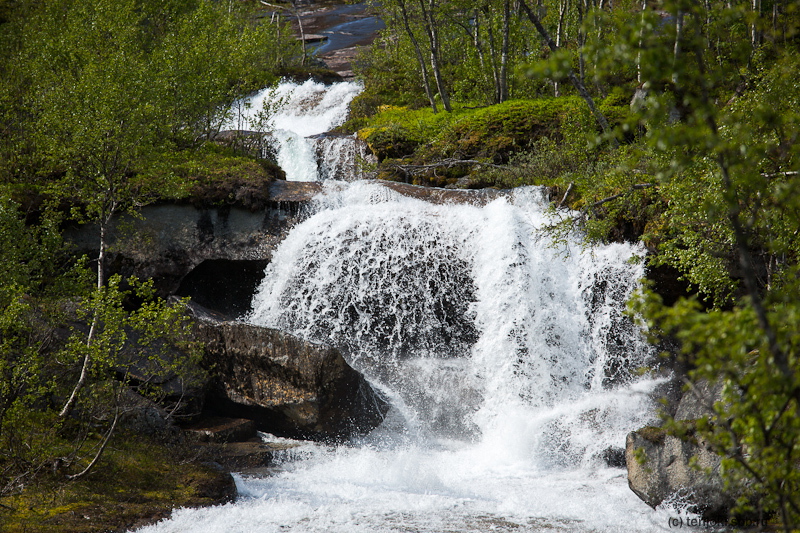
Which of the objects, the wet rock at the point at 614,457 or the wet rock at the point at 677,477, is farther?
the wet rock at the point at 614,457

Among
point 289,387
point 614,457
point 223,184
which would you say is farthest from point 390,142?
point 614,457

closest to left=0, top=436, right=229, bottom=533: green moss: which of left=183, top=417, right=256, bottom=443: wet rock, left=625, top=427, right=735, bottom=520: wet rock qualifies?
left=183, top=417, right=256, bottom=443: wet rock

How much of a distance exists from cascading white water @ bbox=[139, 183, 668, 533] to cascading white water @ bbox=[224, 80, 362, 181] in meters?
5.72

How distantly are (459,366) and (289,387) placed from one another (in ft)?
14.1

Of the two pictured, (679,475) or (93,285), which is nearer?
(679,475)

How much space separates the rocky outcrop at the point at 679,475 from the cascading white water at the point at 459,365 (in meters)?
0.36

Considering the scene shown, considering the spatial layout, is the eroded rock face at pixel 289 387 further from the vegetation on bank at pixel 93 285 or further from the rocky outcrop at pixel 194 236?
the rocky outcrop at pixel 194 236

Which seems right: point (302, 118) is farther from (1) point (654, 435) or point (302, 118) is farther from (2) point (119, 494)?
(1) point (654, 435)

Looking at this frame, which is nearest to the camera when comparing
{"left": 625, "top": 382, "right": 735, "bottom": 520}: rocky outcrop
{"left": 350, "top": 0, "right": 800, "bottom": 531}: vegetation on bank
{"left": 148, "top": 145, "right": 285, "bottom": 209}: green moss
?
{"left": 350, "top": 0, "right": 800, "bottom": 531}: vegetation on bank

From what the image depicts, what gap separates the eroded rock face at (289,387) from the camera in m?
11.4

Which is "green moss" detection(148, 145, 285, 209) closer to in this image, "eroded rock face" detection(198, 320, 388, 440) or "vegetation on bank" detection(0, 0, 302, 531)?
"vegetation on bank" detection(0, 0, 302, 531)

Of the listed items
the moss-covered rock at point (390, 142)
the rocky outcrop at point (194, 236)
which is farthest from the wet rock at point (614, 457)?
the moss-covered rock at point (390, 142)

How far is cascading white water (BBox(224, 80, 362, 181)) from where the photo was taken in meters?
23.4

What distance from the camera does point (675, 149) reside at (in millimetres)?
8906
